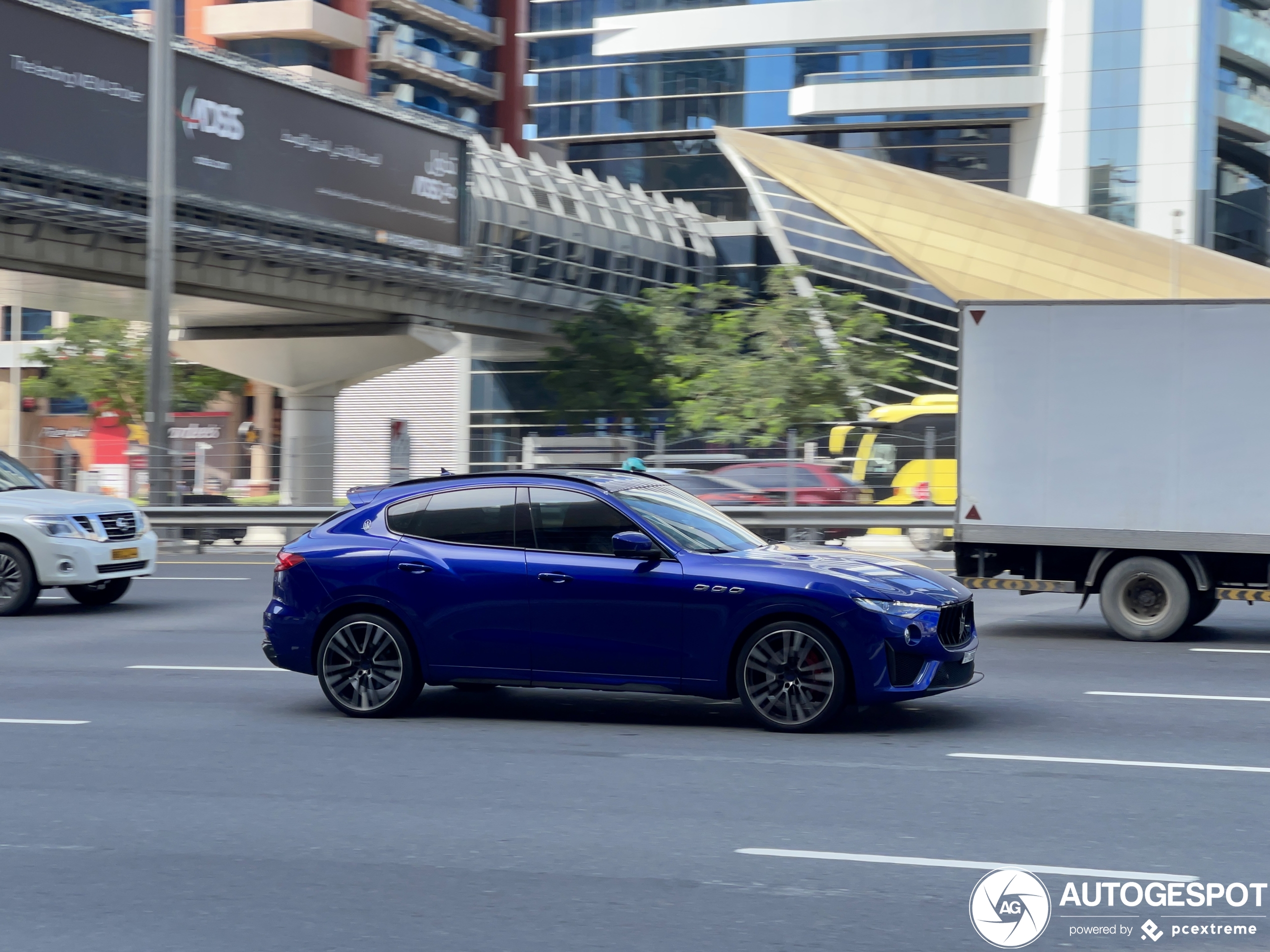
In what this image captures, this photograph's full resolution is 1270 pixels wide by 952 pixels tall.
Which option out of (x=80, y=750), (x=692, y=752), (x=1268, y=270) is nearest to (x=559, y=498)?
(x=692, y=752)

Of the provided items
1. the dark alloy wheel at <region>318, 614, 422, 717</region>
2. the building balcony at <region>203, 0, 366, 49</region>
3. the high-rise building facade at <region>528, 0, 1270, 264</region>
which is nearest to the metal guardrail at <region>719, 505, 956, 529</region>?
the dark alloy wheel at <region>318, 614, 422, 717</region>

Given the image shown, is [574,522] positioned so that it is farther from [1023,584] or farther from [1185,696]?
[1023,584]

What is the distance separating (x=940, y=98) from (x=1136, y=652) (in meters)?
52.6

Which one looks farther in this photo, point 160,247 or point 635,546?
point 160,247

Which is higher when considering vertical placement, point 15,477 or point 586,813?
point 15,477

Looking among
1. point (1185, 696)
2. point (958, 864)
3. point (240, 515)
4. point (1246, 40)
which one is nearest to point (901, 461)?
point (240, 515)

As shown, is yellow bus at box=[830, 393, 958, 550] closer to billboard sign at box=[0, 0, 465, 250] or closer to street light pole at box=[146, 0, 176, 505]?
street light pole at box=[146, 0, 176, 505]

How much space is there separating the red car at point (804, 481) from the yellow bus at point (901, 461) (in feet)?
0.72

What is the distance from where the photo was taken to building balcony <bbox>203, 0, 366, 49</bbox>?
64125 millimetres

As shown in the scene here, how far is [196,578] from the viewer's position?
63.4ft

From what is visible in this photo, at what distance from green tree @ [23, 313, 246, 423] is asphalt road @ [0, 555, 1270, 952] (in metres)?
41.8

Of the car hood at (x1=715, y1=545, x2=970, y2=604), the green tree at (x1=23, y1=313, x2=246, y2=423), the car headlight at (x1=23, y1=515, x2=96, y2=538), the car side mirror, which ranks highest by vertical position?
the green tree at (x1=23, y1=313, x2=246, y2=423)

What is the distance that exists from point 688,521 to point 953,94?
184 feet

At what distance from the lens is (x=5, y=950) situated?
490 cm
